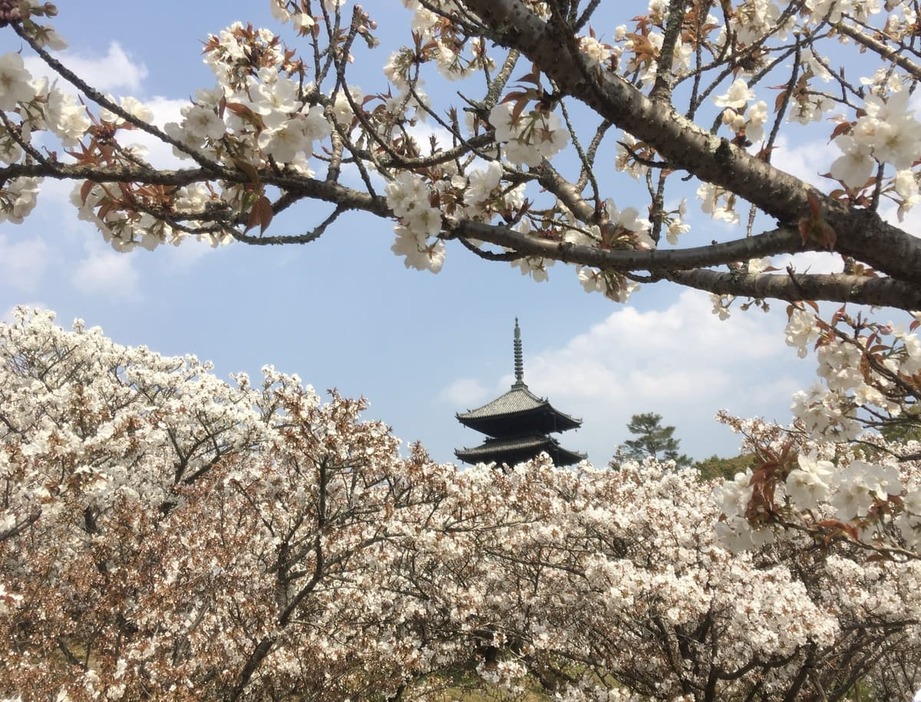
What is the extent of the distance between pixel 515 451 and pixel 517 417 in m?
1.56

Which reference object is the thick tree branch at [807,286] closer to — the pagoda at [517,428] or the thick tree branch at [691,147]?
the thick tree branch at [691,147]

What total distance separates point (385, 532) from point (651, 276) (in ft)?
16.6

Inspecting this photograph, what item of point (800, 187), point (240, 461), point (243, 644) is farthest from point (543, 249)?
point (240, 461)

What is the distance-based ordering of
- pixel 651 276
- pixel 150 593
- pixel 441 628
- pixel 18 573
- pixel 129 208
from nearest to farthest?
pixel 651 276 < pixel 129 208 < pixel 150 593 < pixel 18 573 < pixel 441 628

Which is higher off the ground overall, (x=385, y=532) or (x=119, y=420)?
(x=119, y=420)

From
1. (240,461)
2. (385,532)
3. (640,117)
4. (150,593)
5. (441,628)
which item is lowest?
(441,628)

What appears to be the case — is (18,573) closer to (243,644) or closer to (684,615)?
(243,644)

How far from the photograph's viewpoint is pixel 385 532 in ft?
19.6

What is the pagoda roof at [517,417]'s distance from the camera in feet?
87.4

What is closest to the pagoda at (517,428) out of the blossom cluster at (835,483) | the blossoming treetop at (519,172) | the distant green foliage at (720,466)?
the distant green foliage at (720,466)

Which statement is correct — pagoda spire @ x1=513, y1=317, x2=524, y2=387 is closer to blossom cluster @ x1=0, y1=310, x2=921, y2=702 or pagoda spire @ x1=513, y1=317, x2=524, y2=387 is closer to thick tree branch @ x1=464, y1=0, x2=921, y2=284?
blossom cluster @ x1=0, y1=310, x2=921, y2=702

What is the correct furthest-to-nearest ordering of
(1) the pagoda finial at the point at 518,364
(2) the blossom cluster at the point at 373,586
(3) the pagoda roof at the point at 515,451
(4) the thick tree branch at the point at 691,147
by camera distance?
(1) the pagoda finial at the point at 518,364
(3) the pagoda roof at the point at 515,451
(2) the blossom cluster at the point at 373,586
(4) the thick tree branch at the point at 691,147

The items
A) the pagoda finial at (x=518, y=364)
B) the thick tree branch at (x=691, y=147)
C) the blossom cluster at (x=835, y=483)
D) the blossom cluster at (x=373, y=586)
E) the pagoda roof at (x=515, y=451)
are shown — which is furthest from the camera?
the pagoda finial at (x=518, y=364)

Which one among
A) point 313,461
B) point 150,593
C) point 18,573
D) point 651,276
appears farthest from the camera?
point 18,573
